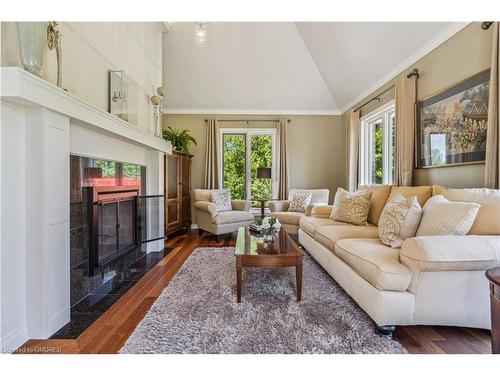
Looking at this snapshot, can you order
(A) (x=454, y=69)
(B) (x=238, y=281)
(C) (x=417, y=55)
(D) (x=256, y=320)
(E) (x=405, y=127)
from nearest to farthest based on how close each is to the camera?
(D) (x=256, y=320), (B) (x=238, y=281), (A) (x=454, y=69), (C) (x=417, y=55), (E) (x=405, y=127)

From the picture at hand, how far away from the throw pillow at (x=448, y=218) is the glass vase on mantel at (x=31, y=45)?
9.09ft

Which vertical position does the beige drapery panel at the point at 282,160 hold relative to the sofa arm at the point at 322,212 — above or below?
above

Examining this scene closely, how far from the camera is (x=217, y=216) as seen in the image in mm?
4086

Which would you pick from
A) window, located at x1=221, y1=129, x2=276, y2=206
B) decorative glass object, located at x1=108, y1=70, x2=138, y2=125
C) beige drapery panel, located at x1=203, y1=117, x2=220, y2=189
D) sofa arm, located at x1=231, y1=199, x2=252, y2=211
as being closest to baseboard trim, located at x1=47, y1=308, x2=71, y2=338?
decorative glass object, located at x1=108, y1=70, x2=138, y2=125

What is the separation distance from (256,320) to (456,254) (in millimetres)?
1302

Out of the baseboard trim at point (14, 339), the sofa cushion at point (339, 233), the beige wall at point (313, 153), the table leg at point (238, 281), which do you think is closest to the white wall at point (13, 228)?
the baseboard trim at point (14, 339)

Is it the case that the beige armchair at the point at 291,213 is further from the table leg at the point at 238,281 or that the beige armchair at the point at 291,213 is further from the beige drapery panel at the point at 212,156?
the table leg at the point at 238,281

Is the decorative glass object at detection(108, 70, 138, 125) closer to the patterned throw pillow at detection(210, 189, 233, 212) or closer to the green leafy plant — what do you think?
the green leafy plant

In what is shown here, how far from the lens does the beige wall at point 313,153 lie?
543 centimetres

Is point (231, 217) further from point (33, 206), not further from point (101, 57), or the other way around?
point (33, 206)

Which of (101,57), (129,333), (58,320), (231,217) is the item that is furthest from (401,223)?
(101,57)

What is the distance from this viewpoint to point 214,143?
529 cm

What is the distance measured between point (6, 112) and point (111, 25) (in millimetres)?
1613
